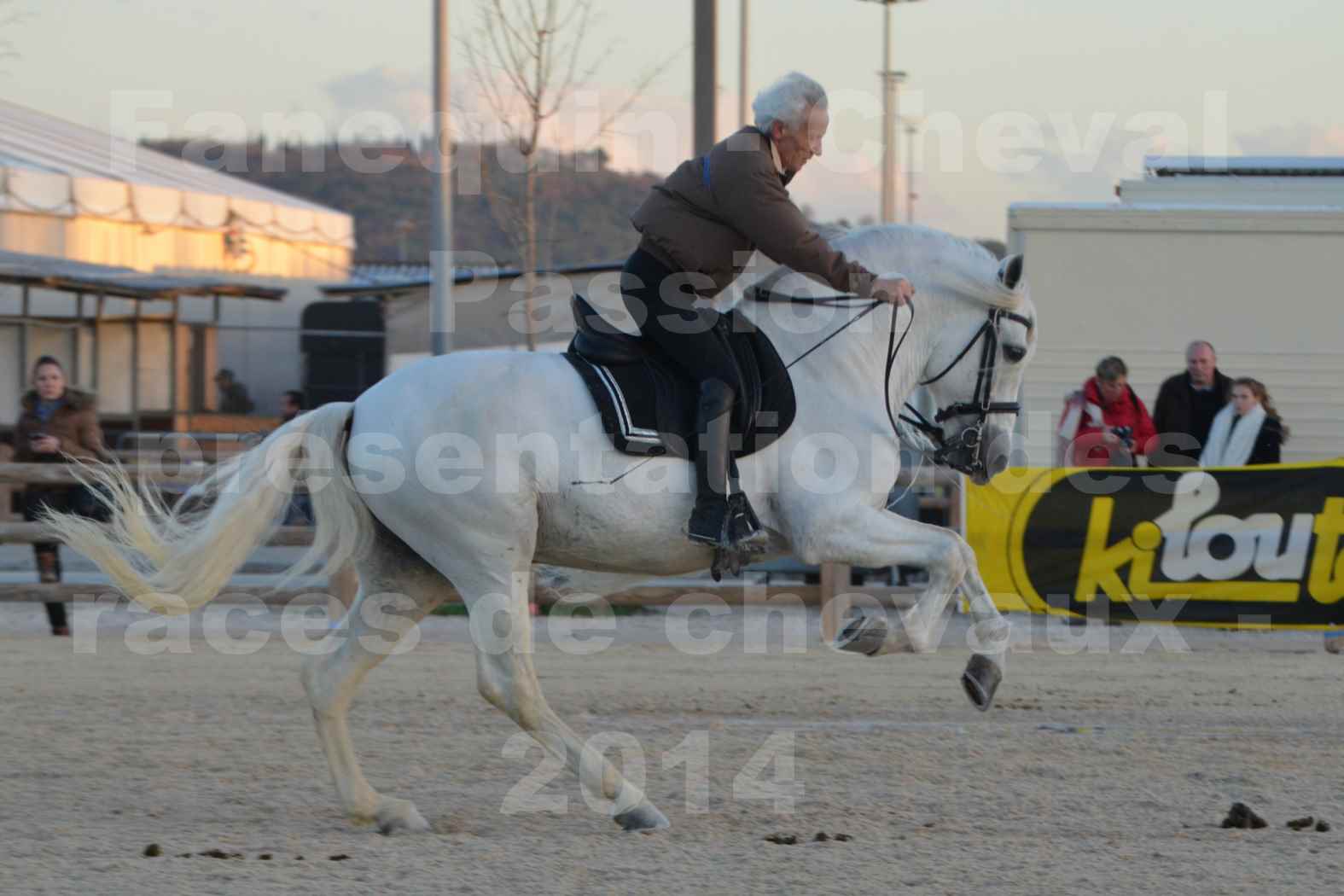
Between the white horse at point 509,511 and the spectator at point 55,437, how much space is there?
17.6ft

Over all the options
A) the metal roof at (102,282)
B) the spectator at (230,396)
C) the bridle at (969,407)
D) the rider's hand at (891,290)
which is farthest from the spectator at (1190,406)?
the spectator at (230,396)

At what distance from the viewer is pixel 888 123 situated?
98.0ft

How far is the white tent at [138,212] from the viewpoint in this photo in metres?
25.2

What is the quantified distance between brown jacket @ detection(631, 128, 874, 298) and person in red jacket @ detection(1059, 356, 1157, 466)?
5841 millimetres

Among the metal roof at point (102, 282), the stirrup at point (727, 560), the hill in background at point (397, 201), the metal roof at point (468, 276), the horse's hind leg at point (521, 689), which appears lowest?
the horse's hind leg at point (521, 689)

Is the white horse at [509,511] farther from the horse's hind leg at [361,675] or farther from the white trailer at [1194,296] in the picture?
the white trailer at [1194,296]

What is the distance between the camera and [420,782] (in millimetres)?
6230

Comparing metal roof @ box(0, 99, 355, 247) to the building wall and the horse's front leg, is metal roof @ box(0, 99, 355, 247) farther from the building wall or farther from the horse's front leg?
the horse's front leg

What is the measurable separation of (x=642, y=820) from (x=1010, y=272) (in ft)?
7.34

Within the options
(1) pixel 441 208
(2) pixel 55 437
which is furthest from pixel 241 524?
(1) pixel 441 208

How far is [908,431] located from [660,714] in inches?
99.6

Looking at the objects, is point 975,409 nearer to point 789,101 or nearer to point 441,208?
point 789,101

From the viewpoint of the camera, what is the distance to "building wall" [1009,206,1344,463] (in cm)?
1272

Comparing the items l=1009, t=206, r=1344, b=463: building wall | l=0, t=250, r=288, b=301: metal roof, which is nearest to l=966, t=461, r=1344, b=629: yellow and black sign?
l=1009, t=206, r=1344, b=463: building wall
